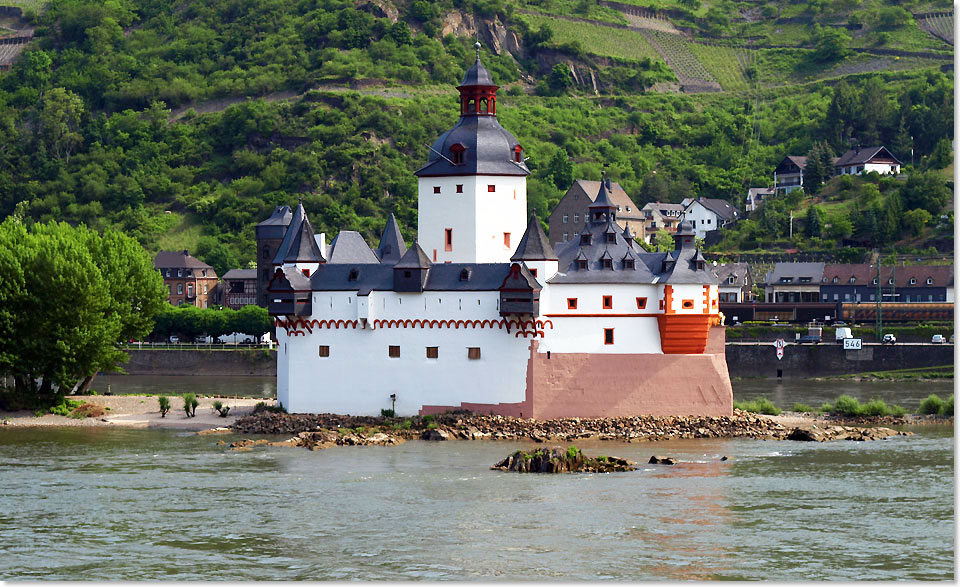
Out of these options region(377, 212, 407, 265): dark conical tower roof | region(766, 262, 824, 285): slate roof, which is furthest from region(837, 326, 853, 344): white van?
region(377, 212, 407, 265): dark conical tower roof

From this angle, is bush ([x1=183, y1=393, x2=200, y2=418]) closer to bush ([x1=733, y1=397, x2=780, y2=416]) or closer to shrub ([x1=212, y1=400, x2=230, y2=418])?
shrub ([x1=212, y1=400, x2=230, y2=418])

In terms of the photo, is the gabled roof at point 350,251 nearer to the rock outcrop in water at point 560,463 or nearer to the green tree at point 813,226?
the rock outcrop in water at point 560,463

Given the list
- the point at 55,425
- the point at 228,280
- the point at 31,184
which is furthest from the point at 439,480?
the point at 31,184

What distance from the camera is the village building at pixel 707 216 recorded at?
541ft

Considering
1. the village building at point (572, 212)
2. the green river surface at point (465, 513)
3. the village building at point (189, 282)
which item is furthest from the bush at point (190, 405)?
the village building at point (572, 212)

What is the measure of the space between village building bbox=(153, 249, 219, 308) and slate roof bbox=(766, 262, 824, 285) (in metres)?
43.9

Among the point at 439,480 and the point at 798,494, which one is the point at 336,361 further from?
the point at 798,494

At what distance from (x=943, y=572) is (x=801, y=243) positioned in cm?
10810

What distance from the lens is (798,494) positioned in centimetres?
5384

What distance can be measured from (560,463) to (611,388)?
11298 mm

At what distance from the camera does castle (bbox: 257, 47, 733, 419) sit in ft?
226

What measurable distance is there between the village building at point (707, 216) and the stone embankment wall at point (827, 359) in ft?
178

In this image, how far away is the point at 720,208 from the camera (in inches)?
6619

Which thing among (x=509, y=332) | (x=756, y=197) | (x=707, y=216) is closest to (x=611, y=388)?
(x=509, y=332)
